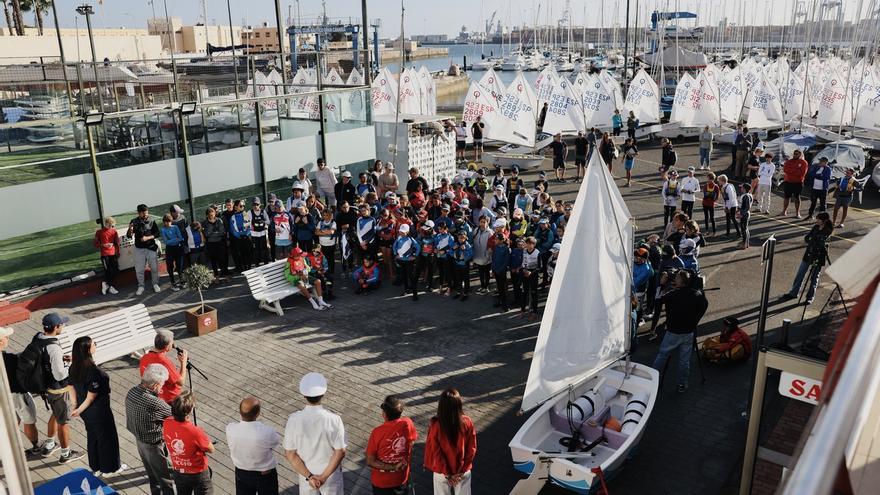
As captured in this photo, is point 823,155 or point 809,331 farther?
point 823,155

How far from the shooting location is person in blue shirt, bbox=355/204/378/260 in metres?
14.5

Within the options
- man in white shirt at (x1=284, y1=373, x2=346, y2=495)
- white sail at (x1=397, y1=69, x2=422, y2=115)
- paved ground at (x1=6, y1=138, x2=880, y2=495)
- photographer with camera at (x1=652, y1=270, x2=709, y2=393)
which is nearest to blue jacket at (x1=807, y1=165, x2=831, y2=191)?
paved ground at (x1=6, y1=138, x2=880, y2=495)

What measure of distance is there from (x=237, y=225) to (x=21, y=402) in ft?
23.0

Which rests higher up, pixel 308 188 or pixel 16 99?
pixel 16 99

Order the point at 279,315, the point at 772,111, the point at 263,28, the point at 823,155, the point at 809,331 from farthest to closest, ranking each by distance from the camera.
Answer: the point at 263,28 < the point at 772,111 < the point at 823,155 < the point at 279,315 < the point at 809,331

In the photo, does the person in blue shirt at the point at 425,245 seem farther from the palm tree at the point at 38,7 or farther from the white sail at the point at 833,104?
the palm tree at the point at 38,7

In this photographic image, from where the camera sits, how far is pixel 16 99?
23891 mm

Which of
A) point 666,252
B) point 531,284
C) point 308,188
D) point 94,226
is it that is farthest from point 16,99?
point 666,252

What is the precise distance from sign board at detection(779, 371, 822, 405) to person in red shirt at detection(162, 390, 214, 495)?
5.19 m

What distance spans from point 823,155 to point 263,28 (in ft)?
322

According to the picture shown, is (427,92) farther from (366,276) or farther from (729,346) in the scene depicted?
(729,346)

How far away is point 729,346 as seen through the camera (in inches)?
427

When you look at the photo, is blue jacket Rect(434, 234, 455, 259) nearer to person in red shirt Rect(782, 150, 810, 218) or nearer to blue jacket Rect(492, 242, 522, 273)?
blue jacket Rect(492, 242, 522, 273)

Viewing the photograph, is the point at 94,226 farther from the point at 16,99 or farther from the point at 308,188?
the point at 16,99
